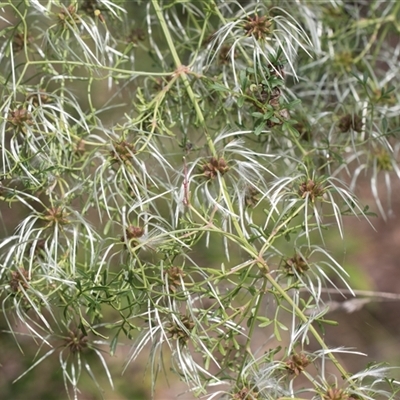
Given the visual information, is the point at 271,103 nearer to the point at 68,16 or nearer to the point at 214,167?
the point at 214,167

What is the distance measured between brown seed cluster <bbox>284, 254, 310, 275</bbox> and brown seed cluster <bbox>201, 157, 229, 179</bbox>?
102 millimetres

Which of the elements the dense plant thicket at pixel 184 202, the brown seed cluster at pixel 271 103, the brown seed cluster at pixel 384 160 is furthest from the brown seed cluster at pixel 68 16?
the brown seed cluster at pixel 384 160

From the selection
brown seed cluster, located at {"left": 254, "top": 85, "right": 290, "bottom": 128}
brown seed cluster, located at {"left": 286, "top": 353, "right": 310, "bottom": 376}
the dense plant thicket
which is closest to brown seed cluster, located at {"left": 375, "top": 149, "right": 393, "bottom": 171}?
the dense plant thicket

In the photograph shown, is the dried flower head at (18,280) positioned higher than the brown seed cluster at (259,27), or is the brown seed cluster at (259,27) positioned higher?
the brown seed cluster at (259,27)

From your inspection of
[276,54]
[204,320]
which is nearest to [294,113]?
[276,54]

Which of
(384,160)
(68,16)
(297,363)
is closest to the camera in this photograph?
(297,363)

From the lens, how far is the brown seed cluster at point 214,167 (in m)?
0.62

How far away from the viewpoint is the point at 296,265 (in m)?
0.63

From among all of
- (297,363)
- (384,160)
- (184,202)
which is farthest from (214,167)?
(384,160)

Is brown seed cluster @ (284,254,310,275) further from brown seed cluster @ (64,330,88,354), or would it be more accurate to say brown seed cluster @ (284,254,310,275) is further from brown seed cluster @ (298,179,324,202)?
brown seed cluster @ (64,330,88,354)

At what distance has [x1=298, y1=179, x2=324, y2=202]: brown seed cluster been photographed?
0.61 meters

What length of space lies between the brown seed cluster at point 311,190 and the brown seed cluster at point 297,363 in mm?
137

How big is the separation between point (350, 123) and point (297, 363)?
1.04ft

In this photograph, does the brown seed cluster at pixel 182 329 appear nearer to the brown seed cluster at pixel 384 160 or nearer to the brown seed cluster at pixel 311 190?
the brown seed cluster at pixel 311 190
